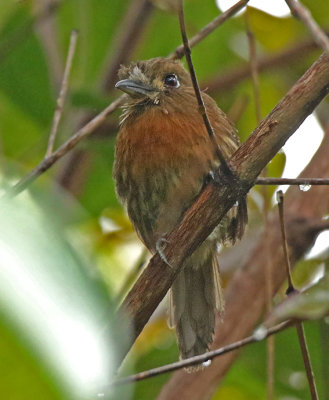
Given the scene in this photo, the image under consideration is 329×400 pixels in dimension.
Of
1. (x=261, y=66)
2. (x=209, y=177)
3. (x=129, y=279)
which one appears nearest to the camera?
(x=209, y=177)

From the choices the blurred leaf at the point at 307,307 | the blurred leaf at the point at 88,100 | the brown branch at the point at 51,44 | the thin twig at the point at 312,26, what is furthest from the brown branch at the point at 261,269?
the blurred leaf at the point at 307,307

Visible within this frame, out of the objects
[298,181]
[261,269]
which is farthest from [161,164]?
[298,181]

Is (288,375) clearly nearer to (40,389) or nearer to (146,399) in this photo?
(146,399)

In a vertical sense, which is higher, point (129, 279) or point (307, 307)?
point (307, 307)

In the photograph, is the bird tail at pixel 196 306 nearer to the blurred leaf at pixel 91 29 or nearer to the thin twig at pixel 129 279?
the thin twig at pixel 129 279

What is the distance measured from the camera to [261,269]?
2977 mm

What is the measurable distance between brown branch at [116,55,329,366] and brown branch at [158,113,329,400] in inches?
35.6

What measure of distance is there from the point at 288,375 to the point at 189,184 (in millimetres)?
872

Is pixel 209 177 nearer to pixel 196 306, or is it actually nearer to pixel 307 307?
pixel 196 306

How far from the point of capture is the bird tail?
2789mm

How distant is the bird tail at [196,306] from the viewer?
9.15ft

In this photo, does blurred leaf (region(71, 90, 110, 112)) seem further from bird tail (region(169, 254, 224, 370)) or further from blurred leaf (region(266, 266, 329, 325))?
blurred leaf (region(266, 266, 329, 325))

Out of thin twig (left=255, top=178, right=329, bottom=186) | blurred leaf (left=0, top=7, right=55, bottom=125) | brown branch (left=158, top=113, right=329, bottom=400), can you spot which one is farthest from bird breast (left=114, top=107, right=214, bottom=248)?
thin twig (left=255, top=178, right=329, bottom=186)

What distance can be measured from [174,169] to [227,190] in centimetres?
95
